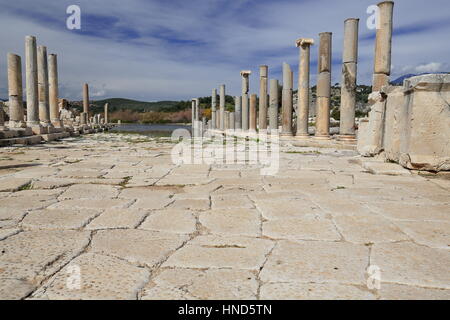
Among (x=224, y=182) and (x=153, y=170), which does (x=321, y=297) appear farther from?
(x=153, y=170)

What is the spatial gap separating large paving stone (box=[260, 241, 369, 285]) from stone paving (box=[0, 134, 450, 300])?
0.03ft

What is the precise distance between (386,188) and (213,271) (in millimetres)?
3033

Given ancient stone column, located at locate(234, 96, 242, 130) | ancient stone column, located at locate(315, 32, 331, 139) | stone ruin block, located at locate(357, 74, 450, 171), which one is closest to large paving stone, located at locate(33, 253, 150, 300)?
stone ruin block, located at locate(357, 74, 450, 171)

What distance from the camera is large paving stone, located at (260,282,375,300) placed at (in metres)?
1.72

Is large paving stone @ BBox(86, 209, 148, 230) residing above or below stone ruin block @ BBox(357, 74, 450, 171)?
below

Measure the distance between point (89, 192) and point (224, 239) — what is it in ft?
7.11

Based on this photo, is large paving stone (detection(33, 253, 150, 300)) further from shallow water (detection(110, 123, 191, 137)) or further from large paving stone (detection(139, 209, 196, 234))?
shallow water (detection(110, 123, 191, 137))

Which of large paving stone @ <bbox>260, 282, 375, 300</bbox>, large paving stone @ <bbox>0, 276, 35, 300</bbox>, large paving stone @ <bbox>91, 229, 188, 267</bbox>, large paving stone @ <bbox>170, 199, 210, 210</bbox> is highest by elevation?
large paving stone @ <bbox>170, 199, 210, 210</bbox>

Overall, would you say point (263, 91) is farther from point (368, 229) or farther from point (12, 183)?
point (368, 229)

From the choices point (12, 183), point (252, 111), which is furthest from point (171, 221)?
point (252, 111)

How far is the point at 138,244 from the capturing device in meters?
2.43
